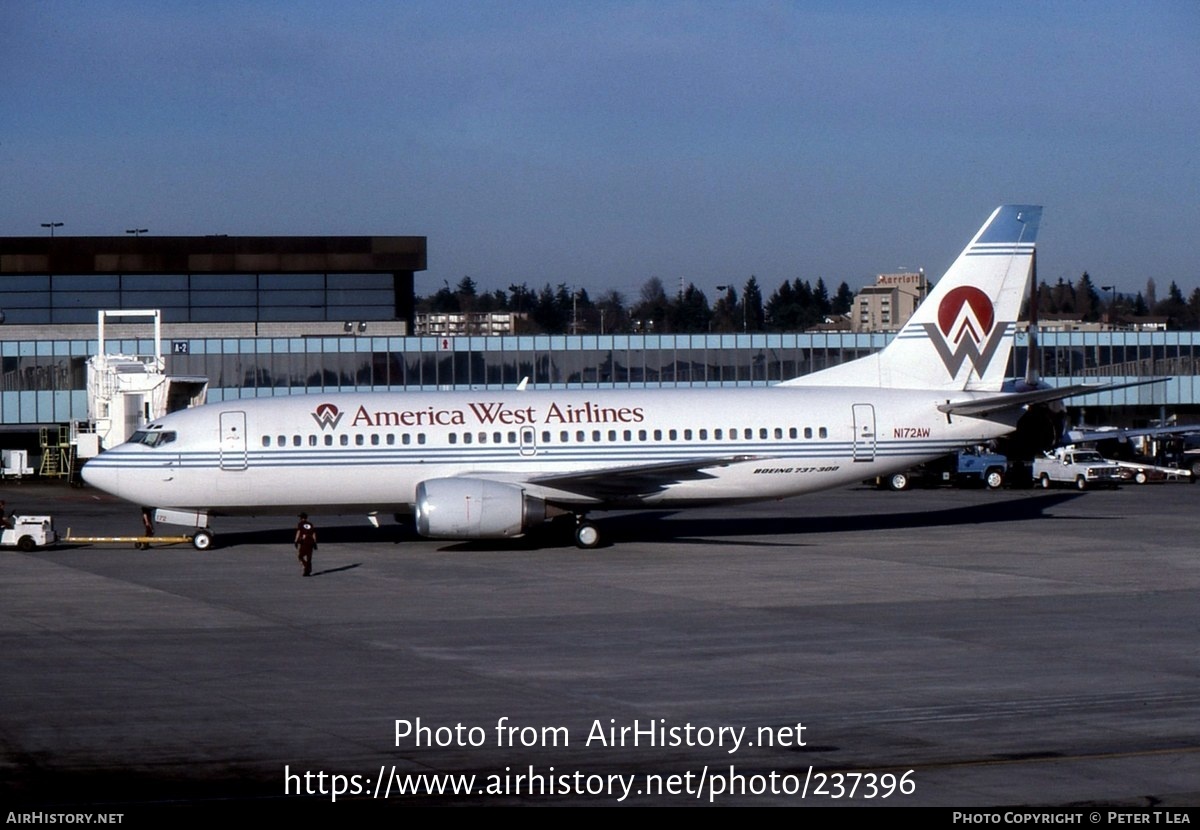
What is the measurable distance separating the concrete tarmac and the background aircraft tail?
5.28 metres

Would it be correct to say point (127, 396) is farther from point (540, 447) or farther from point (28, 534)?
point (540, 447)

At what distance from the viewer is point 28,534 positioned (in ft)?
112

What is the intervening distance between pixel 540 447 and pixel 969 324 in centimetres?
1171

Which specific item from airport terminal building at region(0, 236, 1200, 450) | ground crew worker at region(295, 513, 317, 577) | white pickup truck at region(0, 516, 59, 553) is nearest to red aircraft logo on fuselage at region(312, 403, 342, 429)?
ground crew worker at region(295, 513, 317, 577)

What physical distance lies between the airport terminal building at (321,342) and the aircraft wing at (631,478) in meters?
39.5

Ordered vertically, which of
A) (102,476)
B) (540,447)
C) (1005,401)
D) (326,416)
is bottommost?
(102,476)

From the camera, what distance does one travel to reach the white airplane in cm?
3362

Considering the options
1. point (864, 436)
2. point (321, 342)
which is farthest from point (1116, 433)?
point (321, 342)

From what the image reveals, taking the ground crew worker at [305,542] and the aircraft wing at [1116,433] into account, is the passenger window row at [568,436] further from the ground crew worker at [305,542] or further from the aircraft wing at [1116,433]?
the aircraft wing at [1116,433]

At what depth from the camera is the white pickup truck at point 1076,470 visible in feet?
186

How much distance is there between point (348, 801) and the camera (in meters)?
11.6

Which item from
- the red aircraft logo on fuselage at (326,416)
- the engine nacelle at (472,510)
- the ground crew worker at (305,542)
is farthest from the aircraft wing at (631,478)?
the ground crew worker at (305,542)

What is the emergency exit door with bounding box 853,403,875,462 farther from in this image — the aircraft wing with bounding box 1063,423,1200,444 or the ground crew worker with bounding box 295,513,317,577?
the aircraft wing with bounding box 1063,423,1200,444

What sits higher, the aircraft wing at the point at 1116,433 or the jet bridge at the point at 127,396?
the jet bridge at the point at 127,396
